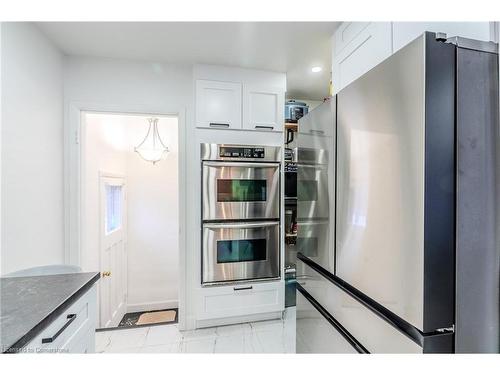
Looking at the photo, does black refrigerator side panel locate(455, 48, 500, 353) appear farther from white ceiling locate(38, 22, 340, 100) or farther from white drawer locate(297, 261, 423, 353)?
white ceiling locate(38, 22, 340, 100)

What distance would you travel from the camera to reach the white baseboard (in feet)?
11.3

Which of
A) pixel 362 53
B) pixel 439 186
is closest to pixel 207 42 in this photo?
pixel 362 53

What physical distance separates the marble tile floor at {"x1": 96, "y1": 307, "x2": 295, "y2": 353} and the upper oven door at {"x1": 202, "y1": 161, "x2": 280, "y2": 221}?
1023 mm

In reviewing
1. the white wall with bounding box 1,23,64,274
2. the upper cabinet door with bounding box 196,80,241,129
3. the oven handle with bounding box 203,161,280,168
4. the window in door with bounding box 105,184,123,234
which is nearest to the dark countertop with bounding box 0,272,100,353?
the white wall with bounding box 1,23,64,274

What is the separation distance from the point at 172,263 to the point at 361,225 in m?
3.20

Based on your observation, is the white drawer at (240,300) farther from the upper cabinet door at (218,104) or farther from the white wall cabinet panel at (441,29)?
the white wall cabinet panel at (441,29)

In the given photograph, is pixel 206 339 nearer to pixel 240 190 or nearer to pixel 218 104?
pixel 240 190

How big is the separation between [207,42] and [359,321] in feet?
6.84

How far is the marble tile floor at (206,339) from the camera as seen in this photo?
79.4 inches

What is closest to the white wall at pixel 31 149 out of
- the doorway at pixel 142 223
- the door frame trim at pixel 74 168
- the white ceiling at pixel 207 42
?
the door frame trim at pixel 74 168

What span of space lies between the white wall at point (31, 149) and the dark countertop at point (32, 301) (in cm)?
60

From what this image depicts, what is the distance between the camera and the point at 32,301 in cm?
89

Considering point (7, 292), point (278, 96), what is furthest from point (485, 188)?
point (278, 96)

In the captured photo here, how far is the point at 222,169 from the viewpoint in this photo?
7.48 feet
